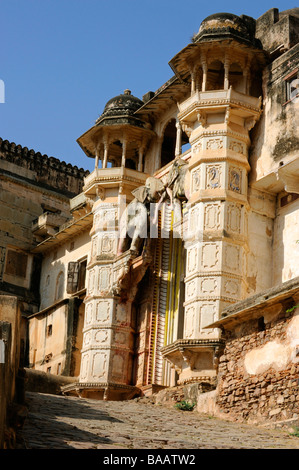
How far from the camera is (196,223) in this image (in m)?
19.8

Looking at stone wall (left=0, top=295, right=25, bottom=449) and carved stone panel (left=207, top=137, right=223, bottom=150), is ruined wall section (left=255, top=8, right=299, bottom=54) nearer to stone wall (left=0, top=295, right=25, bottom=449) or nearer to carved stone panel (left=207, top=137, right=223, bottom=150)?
carved stone panel (left=207, top=137, right=223, bottom=150)

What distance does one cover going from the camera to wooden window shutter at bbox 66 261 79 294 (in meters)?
27.5

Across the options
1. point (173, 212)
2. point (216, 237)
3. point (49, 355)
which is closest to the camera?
point (216, 237)

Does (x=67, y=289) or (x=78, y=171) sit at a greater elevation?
(x=78, y=171)

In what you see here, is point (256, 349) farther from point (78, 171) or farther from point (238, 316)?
point (78, 171)

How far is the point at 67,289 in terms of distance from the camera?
27.6 metres

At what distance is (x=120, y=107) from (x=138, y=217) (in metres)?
3.50

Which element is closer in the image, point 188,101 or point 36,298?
point 188,101

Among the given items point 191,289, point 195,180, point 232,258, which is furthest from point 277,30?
point 191,289

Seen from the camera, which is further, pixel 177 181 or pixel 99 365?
pixel 99 365

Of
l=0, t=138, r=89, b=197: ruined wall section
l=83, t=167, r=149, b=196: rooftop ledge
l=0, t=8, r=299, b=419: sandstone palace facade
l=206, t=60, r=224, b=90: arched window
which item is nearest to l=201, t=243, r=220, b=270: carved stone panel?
l=0, t=8, r=299, b=419: sandstone palace facade

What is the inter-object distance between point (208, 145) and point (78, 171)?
48.5 feet

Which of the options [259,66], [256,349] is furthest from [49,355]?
[256,349]

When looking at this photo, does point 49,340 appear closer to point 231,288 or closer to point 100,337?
point 100,337
